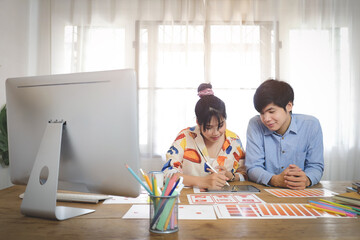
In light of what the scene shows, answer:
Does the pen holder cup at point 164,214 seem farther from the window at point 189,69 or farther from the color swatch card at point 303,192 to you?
the window at point 189,69

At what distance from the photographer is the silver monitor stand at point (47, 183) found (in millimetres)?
959

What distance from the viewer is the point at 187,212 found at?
3.32 feet

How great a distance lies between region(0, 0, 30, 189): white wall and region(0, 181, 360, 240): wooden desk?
1877 mm

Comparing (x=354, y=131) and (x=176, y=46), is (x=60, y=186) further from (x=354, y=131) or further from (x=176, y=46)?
(x=354, y=131)

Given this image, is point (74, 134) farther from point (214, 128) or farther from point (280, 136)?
point (280, 136)

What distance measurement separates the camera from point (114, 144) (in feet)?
3.05

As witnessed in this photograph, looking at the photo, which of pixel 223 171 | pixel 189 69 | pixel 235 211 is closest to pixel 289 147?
pixel 223 171

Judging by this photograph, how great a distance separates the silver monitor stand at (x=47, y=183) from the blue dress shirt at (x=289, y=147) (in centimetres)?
109

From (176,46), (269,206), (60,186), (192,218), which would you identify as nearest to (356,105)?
(176,46)

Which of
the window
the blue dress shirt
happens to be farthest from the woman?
the window

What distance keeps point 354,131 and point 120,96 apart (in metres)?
3.20

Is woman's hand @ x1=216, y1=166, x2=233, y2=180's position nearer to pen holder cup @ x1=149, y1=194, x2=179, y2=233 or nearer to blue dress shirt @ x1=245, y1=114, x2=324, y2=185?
blue dress shirt @ x1=245, y1=114, x2=324, y2=185

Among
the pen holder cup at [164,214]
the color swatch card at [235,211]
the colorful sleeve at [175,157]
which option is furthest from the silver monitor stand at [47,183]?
the colorful sleeve at [175,157]

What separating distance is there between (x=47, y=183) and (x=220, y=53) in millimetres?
Result: 2678
